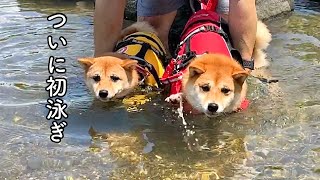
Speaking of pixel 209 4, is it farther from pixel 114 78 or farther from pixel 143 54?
pixel 114 78

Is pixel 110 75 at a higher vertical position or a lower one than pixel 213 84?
lower

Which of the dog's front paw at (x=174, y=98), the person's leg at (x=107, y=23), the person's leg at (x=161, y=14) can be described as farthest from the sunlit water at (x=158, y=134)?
the person's leg at (x=161, y=14)

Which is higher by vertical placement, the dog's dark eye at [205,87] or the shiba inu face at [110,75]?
the dog's dark eye at [205,87]

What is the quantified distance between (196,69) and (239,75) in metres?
0.24

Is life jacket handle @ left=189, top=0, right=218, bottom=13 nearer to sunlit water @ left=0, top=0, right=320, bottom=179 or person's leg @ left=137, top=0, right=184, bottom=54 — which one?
person's leg @ left=137, top=0, right=184, bottom=54

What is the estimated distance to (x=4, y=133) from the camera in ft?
9.22

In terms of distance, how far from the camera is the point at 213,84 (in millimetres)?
2918

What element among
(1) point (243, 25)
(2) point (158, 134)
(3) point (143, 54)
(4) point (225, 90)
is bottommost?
(2) point (158, 134)

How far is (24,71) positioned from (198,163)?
1857 mm

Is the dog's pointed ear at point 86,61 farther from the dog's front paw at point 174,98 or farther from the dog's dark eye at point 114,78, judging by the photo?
the dog's front paw at point 174,98

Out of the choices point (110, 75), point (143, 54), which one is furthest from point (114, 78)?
point (143, 54)

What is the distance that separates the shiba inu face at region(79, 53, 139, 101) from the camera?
3275 mm

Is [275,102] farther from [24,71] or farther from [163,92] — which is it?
[24,71]

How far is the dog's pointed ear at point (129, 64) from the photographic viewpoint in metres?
3.33
